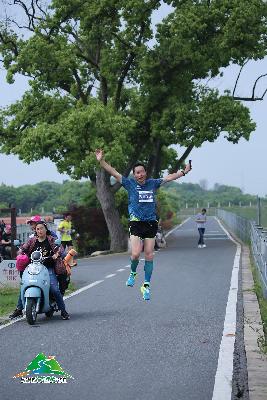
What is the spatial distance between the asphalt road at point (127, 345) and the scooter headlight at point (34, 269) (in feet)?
2.40

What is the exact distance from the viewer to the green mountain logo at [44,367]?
24.9 ft

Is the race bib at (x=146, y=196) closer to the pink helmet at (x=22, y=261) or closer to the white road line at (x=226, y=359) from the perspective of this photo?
the white road line at (x=226, y=359)

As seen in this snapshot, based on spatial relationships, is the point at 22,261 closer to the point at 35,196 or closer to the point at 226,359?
the point at 226,359

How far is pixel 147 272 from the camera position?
35.5 feet

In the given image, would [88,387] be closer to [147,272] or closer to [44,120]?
[147,272]

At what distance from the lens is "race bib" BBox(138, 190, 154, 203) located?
1023 cm

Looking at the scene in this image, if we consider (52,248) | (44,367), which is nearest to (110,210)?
(52,248)

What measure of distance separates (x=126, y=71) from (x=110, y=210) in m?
6.43

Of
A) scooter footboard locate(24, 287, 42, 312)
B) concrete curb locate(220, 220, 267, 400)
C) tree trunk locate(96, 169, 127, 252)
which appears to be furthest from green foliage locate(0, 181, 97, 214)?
scooter footboard locate(24, 287, 42, 312)

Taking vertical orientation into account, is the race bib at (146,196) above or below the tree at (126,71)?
below

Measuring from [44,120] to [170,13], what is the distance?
7.61 m

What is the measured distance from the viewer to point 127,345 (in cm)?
918

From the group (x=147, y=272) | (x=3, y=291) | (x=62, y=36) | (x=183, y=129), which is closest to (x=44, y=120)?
(x=62, y=36)

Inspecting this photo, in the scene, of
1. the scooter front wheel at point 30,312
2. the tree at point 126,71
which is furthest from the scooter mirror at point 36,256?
the tree at point 126,71
